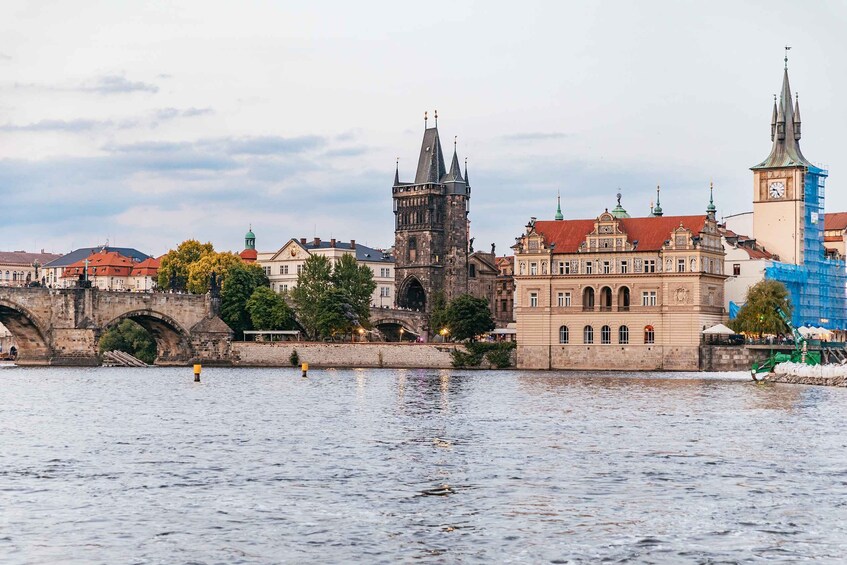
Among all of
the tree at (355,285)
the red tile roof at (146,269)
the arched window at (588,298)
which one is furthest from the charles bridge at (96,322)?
the red tile roof at (146,269)

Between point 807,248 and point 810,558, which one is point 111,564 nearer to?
point 810,558

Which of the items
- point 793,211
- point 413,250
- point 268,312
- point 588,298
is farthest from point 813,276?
point 268,312

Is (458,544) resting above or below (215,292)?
below

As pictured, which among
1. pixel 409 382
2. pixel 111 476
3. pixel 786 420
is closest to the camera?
pixel 111 476

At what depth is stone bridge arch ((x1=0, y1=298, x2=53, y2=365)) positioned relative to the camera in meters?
109

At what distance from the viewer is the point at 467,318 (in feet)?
372

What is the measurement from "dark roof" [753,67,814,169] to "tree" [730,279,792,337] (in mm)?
13955

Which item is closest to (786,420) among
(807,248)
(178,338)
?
(807,248)

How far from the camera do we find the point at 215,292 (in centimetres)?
12319

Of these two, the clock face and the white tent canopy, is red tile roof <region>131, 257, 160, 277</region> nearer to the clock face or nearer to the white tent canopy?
the clock face

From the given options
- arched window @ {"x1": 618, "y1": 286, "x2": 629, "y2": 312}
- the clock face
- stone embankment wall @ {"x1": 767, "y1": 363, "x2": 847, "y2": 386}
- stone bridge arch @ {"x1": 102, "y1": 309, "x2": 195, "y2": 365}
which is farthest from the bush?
stone embankment wall @ {"x1": 767, "y1": 363, "x2": 847, "y2": 386}

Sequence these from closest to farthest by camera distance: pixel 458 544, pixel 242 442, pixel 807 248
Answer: pixel 458 544, pixel 242 442, pixel 807 248

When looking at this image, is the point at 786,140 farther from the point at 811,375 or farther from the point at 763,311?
the point at 811,375

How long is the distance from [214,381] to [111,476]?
183 ft
